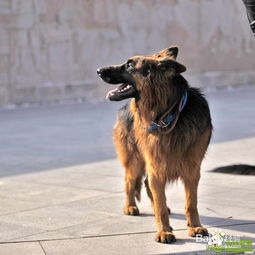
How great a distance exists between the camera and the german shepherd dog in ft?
17.0

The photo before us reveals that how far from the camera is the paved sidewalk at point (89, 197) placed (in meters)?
5.32

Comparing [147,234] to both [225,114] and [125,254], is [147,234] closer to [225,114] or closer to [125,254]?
[125,254]

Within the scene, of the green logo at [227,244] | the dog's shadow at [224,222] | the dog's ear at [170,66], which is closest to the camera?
the green logo at [227,244]

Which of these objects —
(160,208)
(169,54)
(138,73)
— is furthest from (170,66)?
(160,208)

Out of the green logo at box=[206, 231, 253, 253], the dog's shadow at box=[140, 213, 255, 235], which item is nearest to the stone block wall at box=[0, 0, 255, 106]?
the dog's shadow at box=[140, 213, 255, 235]

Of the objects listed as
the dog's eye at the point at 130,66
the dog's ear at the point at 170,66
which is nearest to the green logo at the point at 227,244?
the dog's ear at the point at 170,66

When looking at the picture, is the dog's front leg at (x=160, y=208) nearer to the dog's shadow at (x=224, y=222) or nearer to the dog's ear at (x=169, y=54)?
the dog's shadow at (x=224, y=222)

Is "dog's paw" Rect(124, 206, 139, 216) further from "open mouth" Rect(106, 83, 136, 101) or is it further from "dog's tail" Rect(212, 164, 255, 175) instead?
"dog's tail" Rect(212, 164, 255, 175)

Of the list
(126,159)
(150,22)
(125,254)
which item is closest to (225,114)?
(150,22)

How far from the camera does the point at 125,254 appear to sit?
4938mm

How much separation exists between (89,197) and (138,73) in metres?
2.35

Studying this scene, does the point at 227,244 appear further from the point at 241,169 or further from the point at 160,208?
the point at 241,169

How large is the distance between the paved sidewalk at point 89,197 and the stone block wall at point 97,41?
6834mm

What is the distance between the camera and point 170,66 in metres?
5.14
